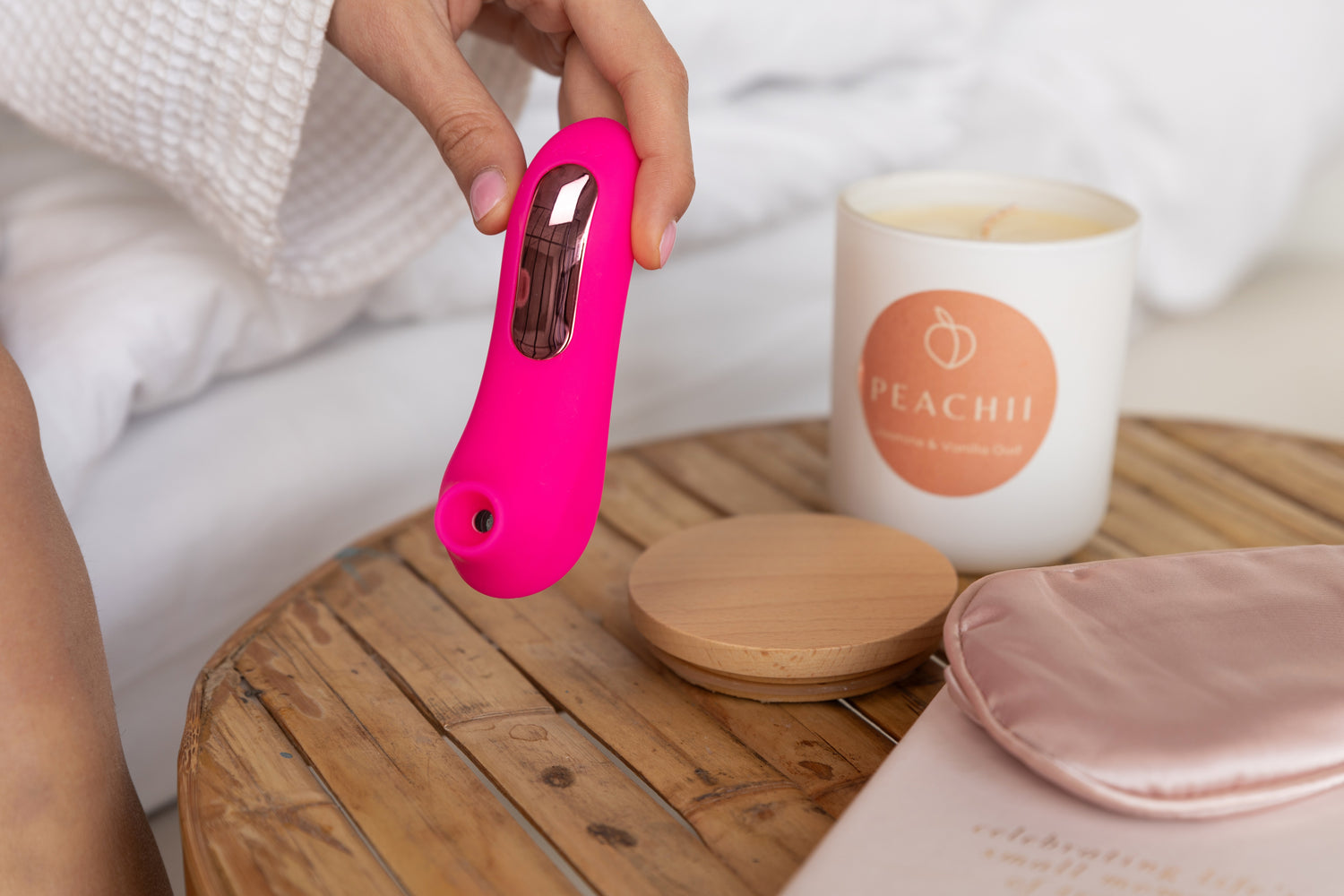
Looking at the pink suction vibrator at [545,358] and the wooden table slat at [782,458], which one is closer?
the pink suction vibrator at [545,358]

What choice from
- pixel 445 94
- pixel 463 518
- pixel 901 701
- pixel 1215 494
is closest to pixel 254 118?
pixel 445 94

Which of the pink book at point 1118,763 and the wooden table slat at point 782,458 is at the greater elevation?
the pink book at point 1118,763

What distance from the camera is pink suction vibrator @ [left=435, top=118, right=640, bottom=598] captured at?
0.34 meters

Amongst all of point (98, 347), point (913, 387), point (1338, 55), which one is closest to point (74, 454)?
point (98, 347)

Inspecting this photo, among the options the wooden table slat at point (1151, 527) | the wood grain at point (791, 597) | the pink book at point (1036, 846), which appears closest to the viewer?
the pink book at point (1036, 846)

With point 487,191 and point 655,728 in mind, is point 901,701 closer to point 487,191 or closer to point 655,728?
point 655,728

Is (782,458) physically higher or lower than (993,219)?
lower

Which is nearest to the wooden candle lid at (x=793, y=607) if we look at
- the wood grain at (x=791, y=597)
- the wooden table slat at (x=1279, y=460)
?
the wood grain at (x=791, y=597)

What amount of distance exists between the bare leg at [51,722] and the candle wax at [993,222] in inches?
12.3

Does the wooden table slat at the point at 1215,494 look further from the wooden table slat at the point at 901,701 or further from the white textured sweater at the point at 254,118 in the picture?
the white textured sweater at the point at 254,118

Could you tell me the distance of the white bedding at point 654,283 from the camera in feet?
1.75

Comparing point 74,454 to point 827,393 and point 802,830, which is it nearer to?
→ point 802,830

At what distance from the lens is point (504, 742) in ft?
1.20

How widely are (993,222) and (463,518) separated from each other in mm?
255
